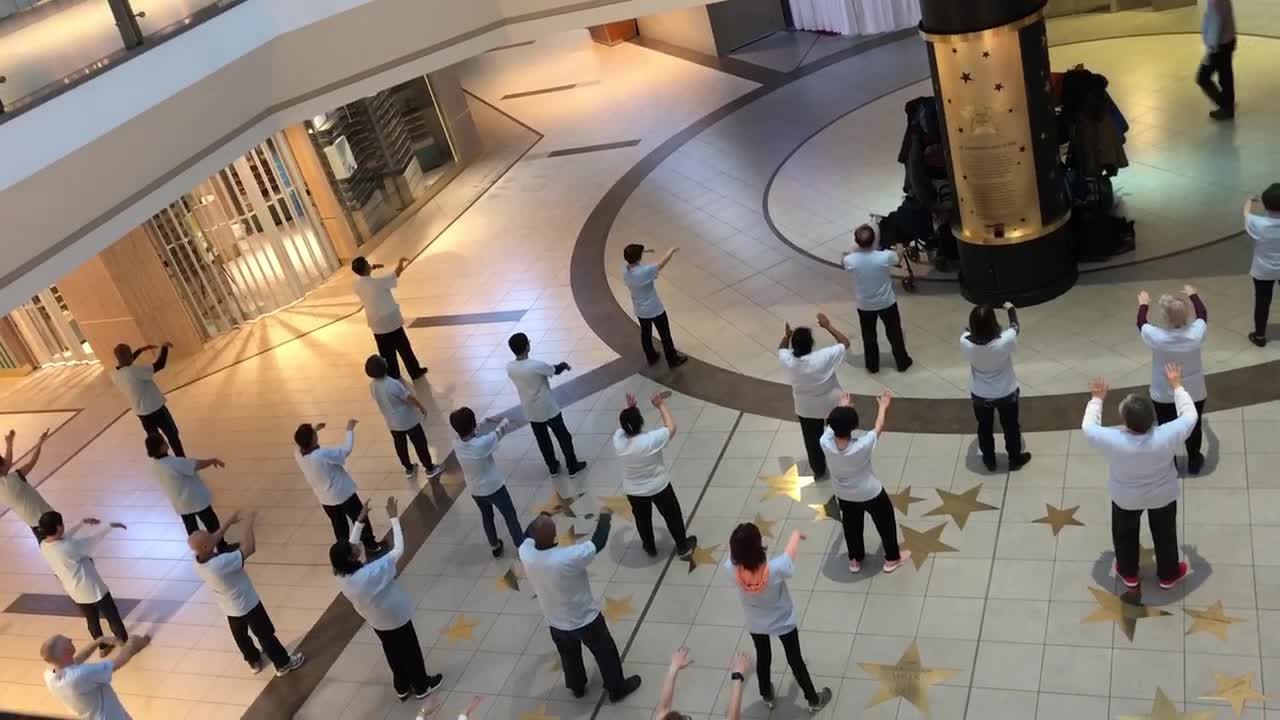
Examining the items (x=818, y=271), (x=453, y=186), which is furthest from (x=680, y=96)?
(x=818, y=271)

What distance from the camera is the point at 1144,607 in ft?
20.0

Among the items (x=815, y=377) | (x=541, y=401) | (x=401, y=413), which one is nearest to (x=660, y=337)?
(x=541, y=401)

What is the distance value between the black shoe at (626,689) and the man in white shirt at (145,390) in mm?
5497

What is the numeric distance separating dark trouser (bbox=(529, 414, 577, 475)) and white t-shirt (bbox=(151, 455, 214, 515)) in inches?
108

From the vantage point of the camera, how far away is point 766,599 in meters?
5.60

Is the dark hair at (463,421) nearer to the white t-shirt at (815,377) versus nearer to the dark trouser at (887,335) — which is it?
the white t-shirt at (815,377)

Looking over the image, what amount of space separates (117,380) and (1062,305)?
8417 mm

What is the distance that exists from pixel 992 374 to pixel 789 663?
235cm

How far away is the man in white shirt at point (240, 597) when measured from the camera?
7094 millimetres

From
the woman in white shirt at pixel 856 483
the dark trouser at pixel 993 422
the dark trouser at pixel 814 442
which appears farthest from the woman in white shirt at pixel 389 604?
the dark trouser at pixel 993 422

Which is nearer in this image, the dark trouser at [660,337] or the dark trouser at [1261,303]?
the dark trouser at [1261,303]

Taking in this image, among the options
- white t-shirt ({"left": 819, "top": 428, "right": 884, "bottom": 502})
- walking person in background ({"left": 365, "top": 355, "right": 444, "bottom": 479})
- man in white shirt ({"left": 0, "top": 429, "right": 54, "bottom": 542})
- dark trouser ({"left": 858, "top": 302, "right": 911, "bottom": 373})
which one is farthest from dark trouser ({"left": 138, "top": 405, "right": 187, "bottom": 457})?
white t-shirt ({"left": 819, "top": 428, "right": 884, "bottom": 502})

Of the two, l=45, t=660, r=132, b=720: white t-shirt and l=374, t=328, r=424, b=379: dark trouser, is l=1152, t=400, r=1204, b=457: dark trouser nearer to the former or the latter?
l=45, t=660, r=132, b=720: white t-shirt

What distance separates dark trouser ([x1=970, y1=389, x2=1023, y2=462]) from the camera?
7059 millimetres
